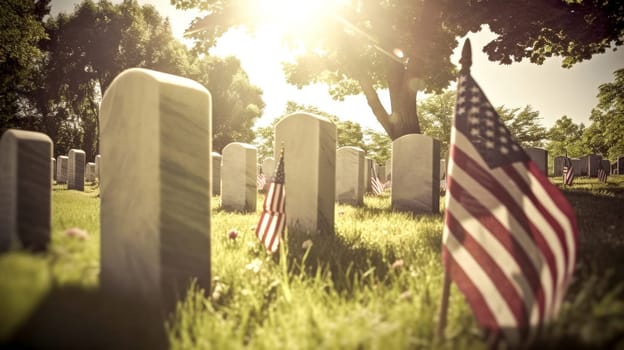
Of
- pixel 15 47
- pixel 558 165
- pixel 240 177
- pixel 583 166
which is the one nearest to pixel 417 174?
pixel 240 177

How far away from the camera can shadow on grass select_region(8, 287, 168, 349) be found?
141 centimetres

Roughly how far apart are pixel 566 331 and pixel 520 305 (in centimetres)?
23

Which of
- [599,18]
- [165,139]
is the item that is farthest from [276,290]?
[599,18]

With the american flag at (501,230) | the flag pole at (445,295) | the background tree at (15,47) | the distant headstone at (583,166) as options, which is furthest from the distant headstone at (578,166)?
the background tree at (15,47)

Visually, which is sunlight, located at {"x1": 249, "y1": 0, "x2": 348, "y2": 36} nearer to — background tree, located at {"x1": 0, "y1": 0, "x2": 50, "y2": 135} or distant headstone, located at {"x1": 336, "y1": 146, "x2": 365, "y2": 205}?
distant headstone, located at {"x1": 336, "y1": 146, "x2": 365, "y2": 205}

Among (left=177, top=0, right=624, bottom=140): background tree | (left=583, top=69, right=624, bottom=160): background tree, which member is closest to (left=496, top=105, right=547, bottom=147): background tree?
(left=583, top=69, right=624, bottom=160): background tree

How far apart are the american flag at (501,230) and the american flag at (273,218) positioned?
181cm

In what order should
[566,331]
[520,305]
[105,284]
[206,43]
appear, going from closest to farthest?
[566,331], [520,305], [105,284], [206,43]

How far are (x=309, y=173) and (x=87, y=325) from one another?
3368 millimetres

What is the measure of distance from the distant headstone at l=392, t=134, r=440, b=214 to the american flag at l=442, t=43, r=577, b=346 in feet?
15.9

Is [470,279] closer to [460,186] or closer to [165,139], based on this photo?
[460,186]

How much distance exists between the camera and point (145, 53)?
2422cm

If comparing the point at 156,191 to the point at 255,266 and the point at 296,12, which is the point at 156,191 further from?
the point at 296,12

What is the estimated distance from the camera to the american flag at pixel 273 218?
3.40 meters
